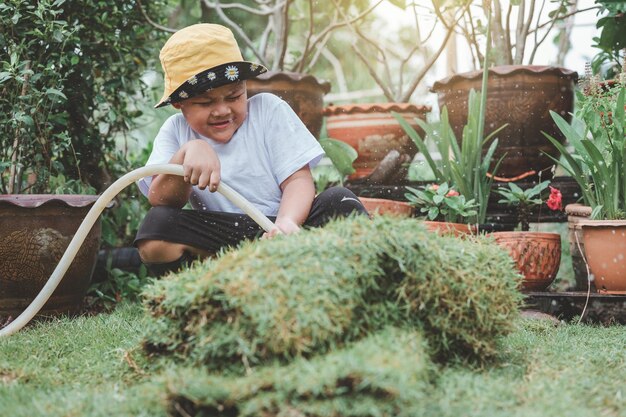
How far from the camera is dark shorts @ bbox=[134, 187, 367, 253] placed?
2.45 m

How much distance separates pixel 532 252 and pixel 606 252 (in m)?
0.29

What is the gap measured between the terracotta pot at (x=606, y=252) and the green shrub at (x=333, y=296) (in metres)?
1.05

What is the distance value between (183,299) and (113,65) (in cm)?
247

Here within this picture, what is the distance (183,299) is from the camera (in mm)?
1595

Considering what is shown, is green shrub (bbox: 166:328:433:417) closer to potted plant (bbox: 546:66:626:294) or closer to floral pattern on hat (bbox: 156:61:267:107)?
floral pattern on hat (bbox: 156:61:267:107)

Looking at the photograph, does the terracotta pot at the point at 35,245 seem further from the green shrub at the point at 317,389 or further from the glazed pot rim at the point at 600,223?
the glazed pot rim at the point at 600,223

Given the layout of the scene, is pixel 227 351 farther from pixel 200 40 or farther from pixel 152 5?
pixel 152 5

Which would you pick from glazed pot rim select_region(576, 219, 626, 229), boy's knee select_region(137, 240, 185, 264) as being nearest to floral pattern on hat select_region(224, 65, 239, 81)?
boy's knee select_region(137, 240, 185, 264)

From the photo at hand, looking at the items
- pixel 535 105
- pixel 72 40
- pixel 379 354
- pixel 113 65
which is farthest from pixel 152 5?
pixel 379 354

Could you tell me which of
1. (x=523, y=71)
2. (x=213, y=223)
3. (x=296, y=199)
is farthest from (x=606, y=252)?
(x=213, y=223)

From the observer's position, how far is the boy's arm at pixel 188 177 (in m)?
2.14

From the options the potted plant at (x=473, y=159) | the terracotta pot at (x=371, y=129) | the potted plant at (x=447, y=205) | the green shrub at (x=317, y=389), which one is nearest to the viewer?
the green shrub at (x=317, y=389)

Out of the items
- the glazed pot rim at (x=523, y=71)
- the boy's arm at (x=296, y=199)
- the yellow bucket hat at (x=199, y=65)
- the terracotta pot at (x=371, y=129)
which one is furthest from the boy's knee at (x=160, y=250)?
the glazed pot rim at (x=523, y=71)

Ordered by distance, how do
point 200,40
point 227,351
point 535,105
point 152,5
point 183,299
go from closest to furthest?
point 227,351
point 183,299
point 200,40
point 535,105
point 152,5
